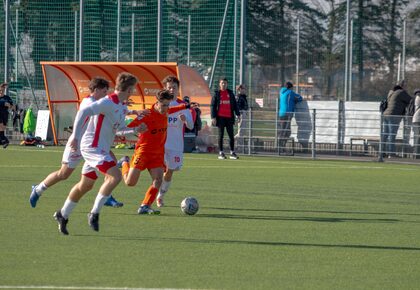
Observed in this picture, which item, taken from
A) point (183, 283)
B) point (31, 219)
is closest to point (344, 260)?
point (183, 283)

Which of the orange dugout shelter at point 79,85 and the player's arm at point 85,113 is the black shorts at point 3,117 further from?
the player's arm at point 85,113

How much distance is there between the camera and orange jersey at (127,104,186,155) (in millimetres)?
13945

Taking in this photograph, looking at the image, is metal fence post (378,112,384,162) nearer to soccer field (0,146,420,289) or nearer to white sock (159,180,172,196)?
soccer field (0,146,420,289)

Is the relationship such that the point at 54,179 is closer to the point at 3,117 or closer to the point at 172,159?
the point at 172,159

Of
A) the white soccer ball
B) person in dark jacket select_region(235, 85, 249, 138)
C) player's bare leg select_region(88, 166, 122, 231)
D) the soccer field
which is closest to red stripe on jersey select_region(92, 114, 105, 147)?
player's bare leg select_region(88, 166, 122, 231)

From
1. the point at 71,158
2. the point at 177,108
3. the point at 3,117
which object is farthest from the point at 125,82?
the point at 3,117

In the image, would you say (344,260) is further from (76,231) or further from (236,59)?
(236,59)

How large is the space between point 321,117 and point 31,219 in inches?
699

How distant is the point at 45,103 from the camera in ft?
123

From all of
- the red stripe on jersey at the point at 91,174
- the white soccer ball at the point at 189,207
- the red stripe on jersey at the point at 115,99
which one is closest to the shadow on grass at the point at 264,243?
the red stripe on jersey at the point at 91,174

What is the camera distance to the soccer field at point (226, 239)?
911 centimetres

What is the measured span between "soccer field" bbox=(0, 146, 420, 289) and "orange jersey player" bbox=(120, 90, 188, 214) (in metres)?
0.40

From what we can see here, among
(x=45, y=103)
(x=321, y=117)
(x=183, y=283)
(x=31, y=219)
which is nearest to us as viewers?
(x=183, y=283)

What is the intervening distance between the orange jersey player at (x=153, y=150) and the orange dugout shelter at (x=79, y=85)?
16.6 metres
